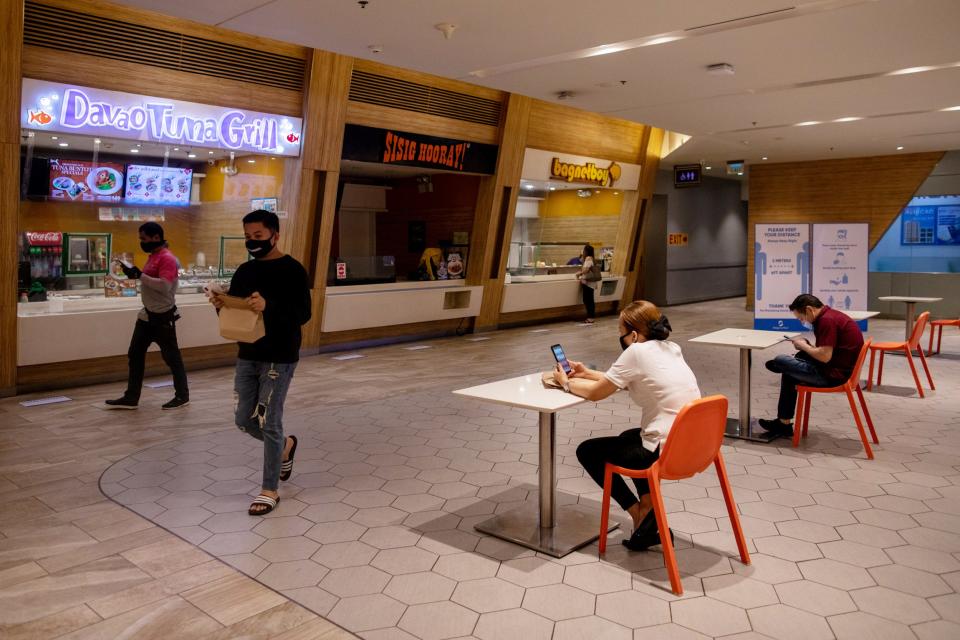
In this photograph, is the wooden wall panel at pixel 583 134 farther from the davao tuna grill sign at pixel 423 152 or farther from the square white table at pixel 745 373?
the square white table at pixel 745 373

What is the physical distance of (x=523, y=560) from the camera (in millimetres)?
3543

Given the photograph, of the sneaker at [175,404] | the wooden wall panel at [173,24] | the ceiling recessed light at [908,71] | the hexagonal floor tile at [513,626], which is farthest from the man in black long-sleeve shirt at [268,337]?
the ceiling recessed light at [908,71]

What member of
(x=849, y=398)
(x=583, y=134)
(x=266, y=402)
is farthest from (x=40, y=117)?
(x=583, y=134)

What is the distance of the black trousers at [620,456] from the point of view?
11.2 ft

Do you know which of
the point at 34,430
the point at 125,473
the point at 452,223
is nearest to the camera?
the point at 125,473

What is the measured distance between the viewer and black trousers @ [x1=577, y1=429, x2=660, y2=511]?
3.41m

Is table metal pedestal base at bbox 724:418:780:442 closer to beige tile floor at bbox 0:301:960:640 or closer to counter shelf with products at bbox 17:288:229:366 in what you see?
beige tile floor at bbox 0:301:960:640

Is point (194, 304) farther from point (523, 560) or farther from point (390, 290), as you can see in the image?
point (523, 560)

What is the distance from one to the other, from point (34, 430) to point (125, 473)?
1.59 m

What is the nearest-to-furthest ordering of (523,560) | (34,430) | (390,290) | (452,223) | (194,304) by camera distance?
(523,560)
(34,430)
(194,304)
(390,290)
(452,223)

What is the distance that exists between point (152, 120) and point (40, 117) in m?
1.05

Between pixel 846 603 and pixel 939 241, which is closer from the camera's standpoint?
pixel 846 603

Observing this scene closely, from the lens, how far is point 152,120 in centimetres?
742

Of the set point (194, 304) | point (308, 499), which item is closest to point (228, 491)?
point (308, 499)
